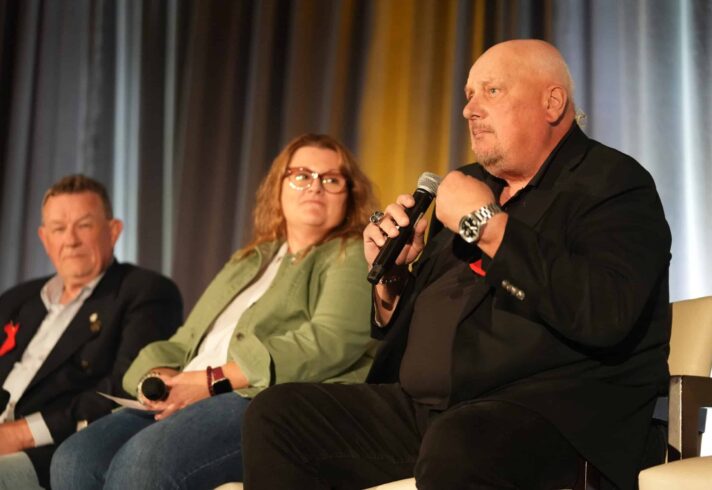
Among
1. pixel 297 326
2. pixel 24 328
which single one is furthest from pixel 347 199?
pixel 24 328

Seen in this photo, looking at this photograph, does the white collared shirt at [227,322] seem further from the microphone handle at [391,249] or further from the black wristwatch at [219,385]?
the microphone handle at [391,249]

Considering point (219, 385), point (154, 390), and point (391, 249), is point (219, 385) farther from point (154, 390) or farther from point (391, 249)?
point (391, 249)

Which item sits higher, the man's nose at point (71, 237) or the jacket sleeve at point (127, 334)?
the man's nose at point (71, 237)

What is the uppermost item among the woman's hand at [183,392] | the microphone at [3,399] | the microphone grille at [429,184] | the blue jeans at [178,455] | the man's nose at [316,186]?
the microphone grille at [429,184]

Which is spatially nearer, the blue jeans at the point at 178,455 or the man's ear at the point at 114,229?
the blue jeans at the point at 178,455

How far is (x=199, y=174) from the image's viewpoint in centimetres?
424

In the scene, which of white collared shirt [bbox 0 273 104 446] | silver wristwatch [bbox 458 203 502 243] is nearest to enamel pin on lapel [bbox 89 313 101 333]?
white collared shirt [bbox 0 273 104 446]

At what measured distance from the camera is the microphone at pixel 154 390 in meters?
2.60

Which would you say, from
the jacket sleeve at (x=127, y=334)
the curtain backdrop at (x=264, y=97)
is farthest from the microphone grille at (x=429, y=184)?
the jacket sleeve at (x=127, y=334)

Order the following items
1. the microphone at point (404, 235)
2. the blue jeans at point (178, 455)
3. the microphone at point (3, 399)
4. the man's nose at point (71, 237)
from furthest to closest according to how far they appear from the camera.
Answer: the man's nose at point (71, 237) → the microphone at point (3, 399) → the blue jeans at point (178, 455) → the microphone at point (404, 235)

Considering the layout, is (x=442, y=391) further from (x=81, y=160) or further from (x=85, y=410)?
(x=81, y=160)

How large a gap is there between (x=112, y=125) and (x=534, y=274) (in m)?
3.27

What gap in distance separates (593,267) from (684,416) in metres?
0.43

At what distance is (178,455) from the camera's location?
2326 mm
